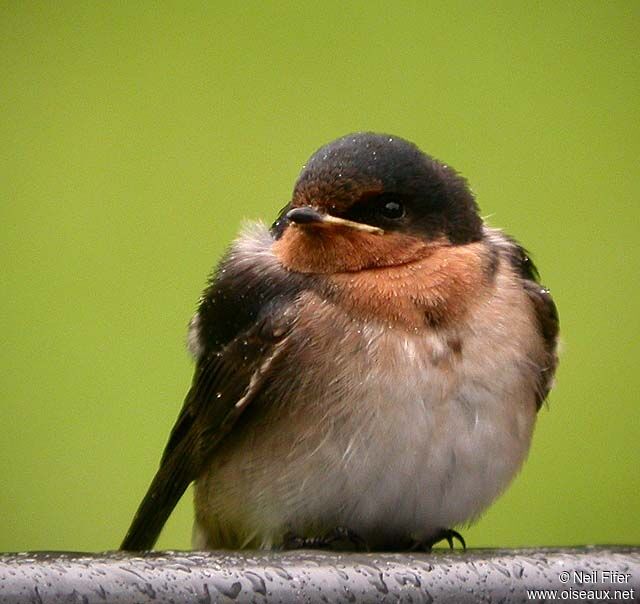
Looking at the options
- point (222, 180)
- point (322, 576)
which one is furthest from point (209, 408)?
point (222, 180)

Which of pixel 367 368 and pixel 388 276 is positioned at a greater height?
pixel 388 276

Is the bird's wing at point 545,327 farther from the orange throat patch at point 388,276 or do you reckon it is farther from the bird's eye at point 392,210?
the bird's eye at point 392,210

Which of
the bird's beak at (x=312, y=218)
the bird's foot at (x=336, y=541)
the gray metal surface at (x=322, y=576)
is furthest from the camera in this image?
the bird's foot at (x=336, y=541)

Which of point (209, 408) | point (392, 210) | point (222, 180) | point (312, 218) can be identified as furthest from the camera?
point (222, 180)

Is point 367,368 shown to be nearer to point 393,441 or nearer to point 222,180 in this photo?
point 393,441

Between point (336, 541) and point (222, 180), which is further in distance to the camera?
point (222, 180)

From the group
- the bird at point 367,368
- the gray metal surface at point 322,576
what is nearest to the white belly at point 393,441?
the bird at point 367,368

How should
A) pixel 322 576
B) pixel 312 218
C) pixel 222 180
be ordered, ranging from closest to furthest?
pixel 322 576 < pixel 312 218 < pixel 222 180
